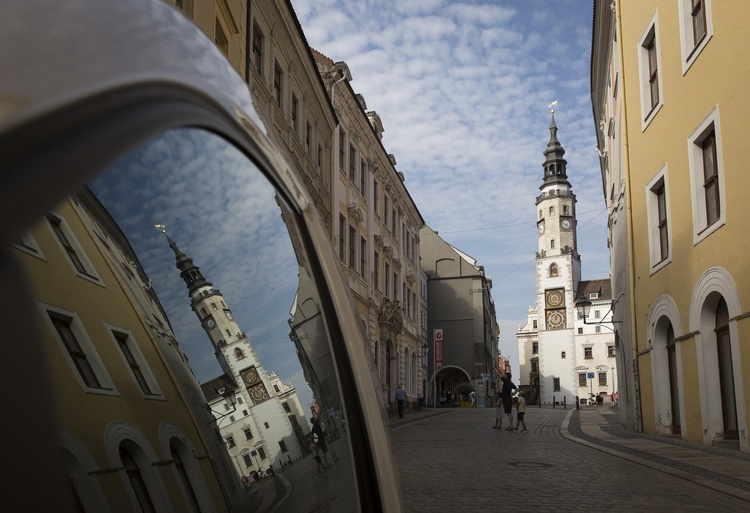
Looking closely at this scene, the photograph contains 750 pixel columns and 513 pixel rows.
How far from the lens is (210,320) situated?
100 centimetres

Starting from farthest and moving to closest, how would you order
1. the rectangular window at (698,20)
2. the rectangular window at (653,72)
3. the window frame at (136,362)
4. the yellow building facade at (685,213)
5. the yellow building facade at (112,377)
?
the rectangular window at (653,72) → the rectangular window at (698,20) → the yellow building facade at (685,213) → the window frame at (136,362) → the yellow building facade at (112,377)

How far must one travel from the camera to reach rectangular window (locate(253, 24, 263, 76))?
58.1 feet

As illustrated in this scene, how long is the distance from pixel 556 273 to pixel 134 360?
11327 centimetres

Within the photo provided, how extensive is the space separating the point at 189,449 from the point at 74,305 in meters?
0.24

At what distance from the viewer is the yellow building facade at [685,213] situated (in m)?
11.4

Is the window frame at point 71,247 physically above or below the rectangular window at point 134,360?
above

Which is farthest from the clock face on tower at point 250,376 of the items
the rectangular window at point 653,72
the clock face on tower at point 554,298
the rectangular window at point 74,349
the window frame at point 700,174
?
the clock face on tower at point 554,298

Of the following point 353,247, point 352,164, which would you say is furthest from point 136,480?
point 352,164

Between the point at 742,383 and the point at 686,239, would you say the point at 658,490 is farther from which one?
the point at 686,239

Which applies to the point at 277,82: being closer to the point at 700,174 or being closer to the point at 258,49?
the point at 258,49

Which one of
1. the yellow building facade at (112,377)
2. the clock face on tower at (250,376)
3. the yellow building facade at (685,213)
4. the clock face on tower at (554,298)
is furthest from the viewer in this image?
the clock face on tower at (554,298)

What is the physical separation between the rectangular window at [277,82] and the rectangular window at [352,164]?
970 centimetres

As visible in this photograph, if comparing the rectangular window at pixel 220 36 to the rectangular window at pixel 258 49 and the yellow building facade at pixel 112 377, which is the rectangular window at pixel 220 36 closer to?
the rectangular window at pixel 258 49

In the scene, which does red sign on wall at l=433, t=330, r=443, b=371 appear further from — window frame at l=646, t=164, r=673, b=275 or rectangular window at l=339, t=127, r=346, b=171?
window frame at l=646, t=164, r=673, b=275
